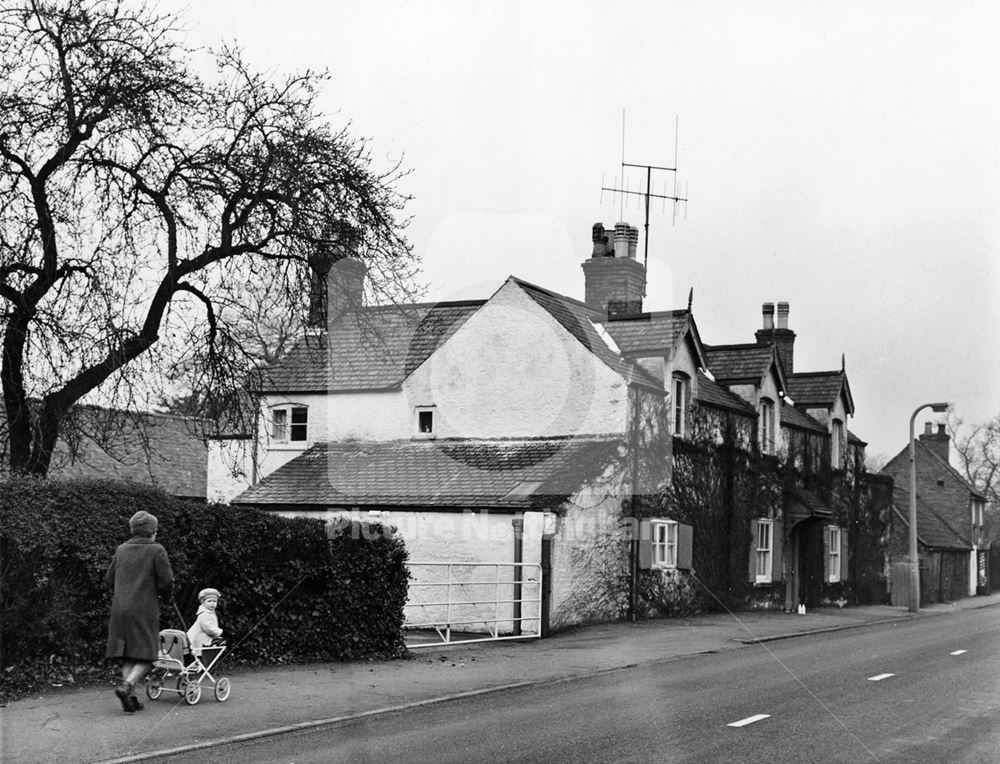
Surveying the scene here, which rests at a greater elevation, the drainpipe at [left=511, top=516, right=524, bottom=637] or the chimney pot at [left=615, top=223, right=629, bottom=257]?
the chimney pot at [left=615, top=223, right=629, bottom=257]

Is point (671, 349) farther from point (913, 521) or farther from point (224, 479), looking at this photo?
point (913, 521)

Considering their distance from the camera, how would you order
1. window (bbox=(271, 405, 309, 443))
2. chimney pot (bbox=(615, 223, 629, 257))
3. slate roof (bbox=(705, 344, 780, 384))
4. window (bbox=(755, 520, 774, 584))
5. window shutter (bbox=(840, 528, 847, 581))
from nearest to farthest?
window (bbox=(271, 405, 309, 443)) → chimney pot (bbox=(615, 223, 629, 257)) → window (bbox=(755, 520, 774, 584)) → slate roof (bbox=(705, 344, 780, 384)) → window shutter (bbox=(840, 528, 847, 581))

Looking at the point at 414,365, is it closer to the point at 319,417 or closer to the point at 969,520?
the point at 319,417

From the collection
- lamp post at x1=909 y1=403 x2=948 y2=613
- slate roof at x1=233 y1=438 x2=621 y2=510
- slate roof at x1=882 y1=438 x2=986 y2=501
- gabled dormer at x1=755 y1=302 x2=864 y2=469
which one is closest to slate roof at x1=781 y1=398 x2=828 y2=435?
gabled dormer at x1=755 y1=302 x2=864 y2=469

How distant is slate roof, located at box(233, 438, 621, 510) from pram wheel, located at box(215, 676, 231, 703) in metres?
10.5

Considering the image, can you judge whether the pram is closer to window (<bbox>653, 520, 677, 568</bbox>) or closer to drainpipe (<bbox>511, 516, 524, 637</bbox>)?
drainpipe (<bbox>511, 516, 524, 637</bbox>)

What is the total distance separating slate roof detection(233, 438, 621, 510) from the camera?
75.7 feet

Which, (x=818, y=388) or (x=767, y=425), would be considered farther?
(x=818, y=388)

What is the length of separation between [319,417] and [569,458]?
7.56 meters

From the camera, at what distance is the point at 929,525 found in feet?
169

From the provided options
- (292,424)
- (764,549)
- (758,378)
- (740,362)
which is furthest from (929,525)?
(292,424)

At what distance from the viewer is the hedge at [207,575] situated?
39.2 ft

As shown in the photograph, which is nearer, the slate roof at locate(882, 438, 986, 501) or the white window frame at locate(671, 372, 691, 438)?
the white window frame at locate(671, 372, 691, 438)

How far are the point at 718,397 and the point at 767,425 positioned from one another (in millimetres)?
3477
